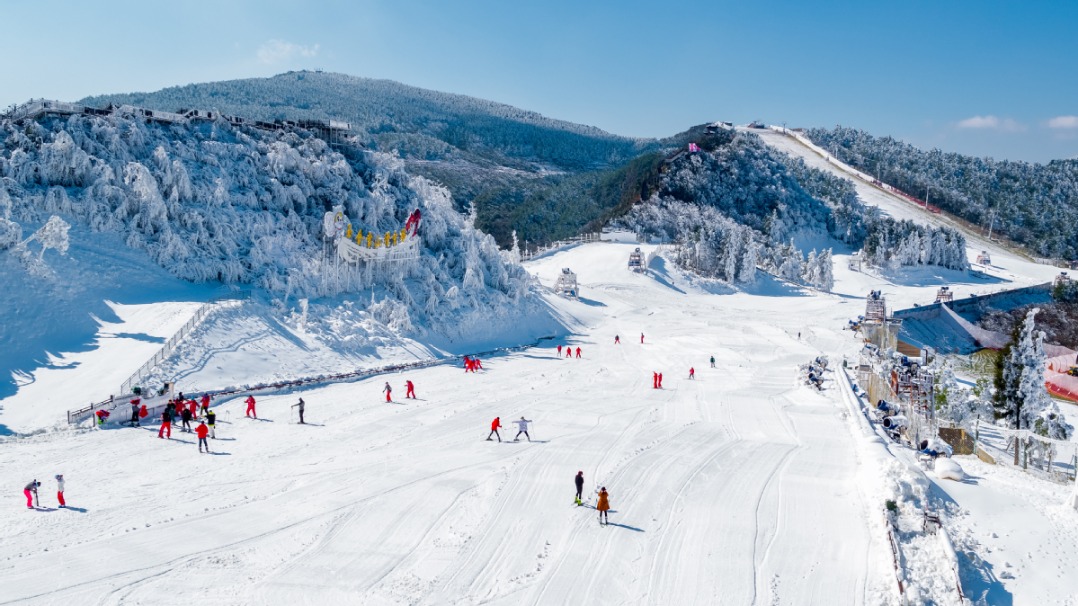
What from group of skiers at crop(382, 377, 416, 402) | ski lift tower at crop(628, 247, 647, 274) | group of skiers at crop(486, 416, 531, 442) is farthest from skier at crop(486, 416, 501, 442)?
ski lift tower at crop(628, 247, 647, 274)

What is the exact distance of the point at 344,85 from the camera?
191750 millimetres

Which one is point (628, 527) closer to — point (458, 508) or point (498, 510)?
point (498, 510)

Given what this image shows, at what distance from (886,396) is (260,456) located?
23.1 meters

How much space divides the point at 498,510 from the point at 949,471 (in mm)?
11632

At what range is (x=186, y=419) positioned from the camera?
2128 centimetres

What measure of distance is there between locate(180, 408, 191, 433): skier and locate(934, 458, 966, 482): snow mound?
20.9m

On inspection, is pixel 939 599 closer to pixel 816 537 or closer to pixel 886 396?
pixel 816 537

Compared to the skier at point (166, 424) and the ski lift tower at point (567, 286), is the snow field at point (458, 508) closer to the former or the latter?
the skier at point (166, 424)

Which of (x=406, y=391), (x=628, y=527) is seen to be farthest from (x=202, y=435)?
(x=628, y=527)

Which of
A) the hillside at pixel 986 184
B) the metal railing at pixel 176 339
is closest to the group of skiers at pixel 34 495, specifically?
the metal railing at pixel 176 339

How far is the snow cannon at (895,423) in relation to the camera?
2358 cm

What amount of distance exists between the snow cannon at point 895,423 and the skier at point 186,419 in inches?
865

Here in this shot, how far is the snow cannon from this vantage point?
77.4 feet

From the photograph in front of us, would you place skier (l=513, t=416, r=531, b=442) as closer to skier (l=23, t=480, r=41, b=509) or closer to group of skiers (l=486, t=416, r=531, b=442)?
group of skiers (l=486, t=416, r=531, b=442)
